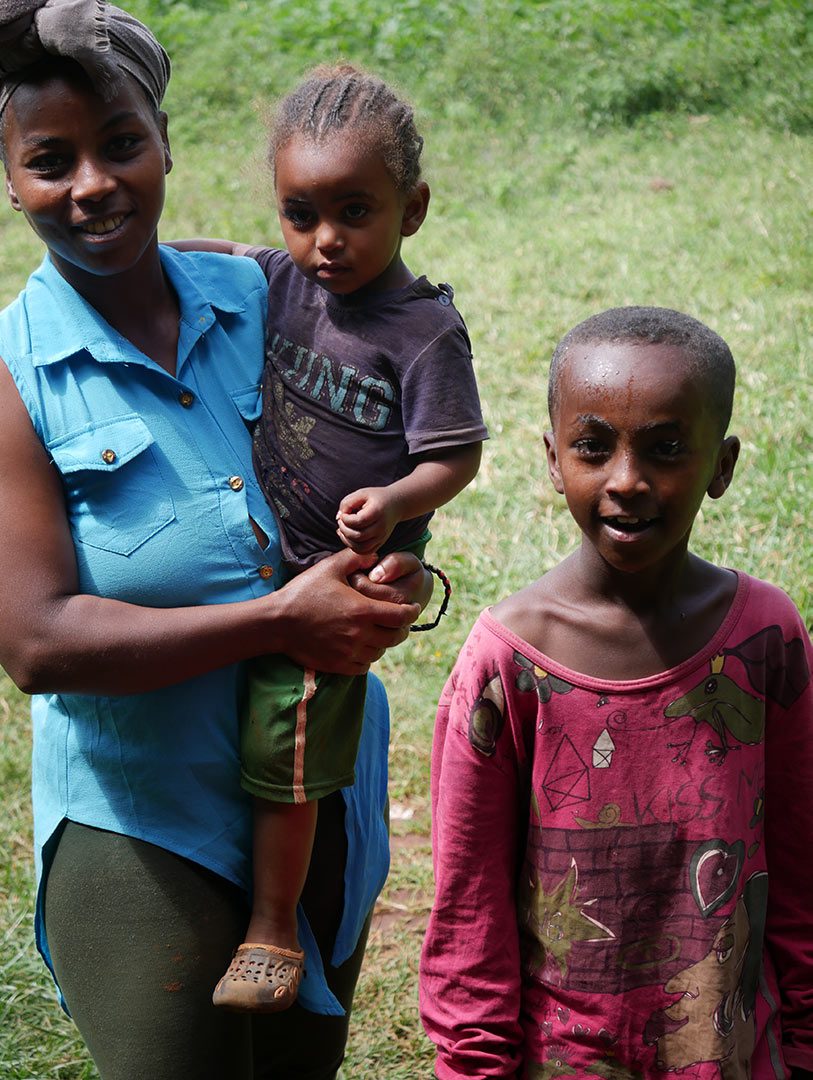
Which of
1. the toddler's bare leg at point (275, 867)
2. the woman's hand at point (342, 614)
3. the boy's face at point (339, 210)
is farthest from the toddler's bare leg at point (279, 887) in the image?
the boy's face at point (339, 210)

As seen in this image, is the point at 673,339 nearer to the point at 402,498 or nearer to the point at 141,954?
the point at 402,498

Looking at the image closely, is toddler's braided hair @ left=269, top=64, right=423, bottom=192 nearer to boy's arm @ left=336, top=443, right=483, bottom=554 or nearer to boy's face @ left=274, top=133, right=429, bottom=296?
boy's face @ left=274, top=133, right=429, bottom=296

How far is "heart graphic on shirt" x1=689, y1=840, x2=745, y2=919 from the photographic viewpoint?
1940mm

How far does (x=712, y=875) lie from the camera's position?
1.94 metres

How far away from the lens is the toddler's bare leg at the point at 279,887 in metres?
2.11

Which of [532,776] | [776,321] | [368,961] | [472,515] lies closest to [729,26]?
[776,321]

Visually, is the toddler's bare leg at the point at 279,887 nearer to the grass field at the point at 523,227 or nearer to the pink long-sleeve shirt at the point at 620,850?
the pink long-sleeve shirt at the point at 620,850

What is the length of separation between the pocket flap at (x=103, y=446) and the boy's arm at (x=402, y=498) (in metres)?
0.34

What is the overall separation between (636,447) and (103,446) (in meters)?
0.79

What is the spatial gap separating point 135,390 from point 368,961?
1958mm

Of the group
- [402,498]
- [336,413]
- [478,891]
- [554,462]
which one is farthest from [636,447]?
[478,891]

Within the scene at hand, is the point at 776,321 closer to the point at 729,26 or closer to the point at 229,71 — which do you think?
the point at 729,26

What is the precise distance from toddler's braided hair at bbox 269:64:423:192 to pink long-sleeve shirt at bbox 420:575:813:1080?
33.7 inches

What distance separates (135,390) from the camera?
2088 millimetres
